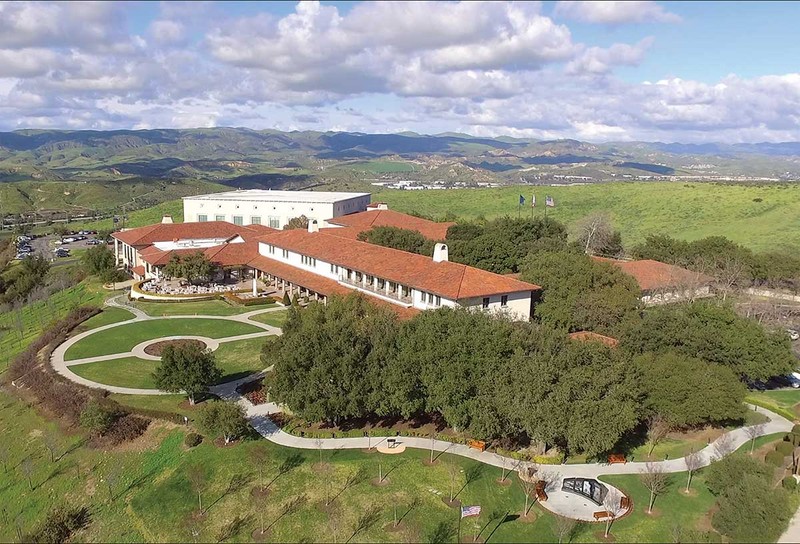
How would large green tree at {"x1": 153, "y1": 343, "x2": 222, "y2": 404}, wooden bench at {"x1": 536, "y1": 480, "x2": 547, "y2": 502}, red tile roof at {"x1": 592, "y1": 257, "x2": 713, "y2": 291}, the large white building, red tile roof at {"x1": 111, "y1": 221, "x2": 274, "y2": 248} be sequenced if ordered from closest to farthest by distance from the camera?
wooden bench at {"x1": 536, "y1": 480, "x2": 547, "y2": 502}, large green tree at {"x1": 153, "y1": 343, "x2": 222, "y2": 404}, red tile roof at {"x1": 592, "y1": 257, "x2": 713, "y2": 291}, red tile roof at {"x1": 111, "y1": 221, "x2": 274, "y2": 248}, the large white building

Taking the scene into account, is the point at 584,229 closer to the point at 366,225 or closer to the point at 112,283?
the point at 366,225

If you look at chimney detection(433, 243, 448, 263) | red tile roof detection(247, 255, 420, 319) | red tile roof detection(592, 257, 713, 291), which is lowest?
red tile roof detection(247, 255, 420, 319)

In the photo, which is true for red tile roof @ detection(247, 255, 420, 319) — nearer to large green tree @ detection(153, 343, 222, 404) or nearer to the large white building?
large green tree @ detection(153, 343, 222, 404)

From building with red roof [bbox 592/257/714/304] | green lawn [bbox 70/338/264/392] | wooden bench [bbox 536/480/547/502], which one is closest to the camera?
wooden bench [bbox 536/480/547/502]

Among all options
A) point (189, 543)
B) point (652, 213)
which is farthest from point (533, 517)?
point (652, 213)

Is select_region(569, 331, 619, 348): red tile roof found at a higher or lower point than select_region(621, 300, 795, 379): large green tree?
lower

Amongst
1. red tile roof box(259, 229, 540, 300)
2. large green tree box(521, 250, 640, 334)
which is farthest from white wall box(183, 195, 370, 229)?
large green tree box(521, 250, 640, 334)

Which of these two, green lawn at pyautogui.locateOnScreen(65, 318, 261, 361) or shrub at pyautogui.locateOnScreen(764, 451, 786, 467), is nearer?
shrub at pyautogui.locateOnScreen(764, 451, 786, 467)
